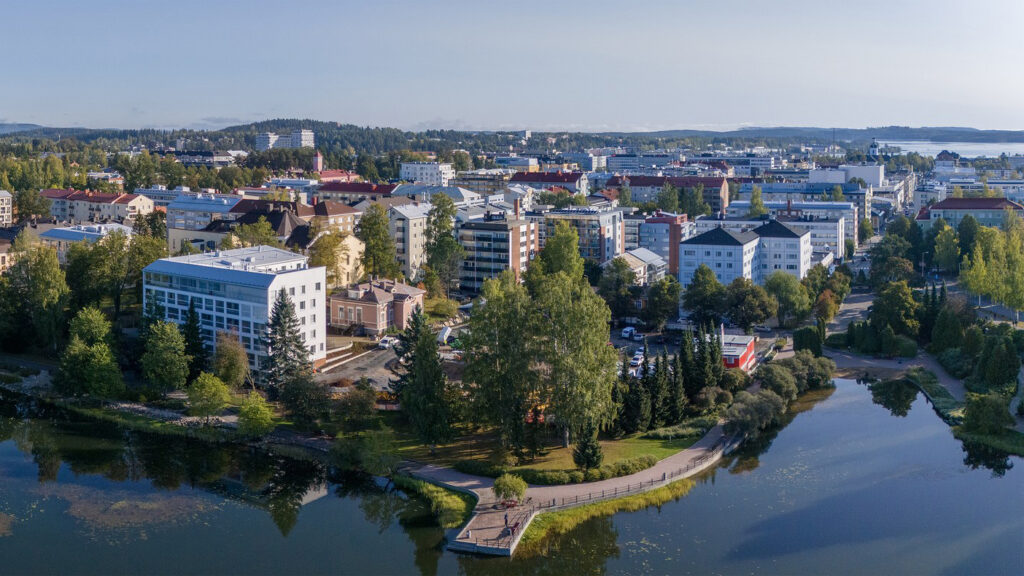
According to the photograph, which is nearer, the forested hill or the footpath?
the footpath

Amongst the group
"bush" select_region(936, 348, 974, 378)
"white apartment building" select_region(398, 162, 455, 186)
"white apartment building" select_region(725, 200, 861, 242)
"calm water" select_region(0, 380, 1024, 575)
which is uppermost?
"white apartment building" select_region(398, 162, 455, 186)

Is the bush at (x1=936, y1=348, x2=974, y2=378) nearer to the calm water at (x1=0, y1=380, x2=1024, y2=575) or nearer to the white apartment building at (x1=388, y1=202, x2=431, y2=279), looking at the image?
the calm water at (x1=0, y1=380, x2=1024, y2=575)

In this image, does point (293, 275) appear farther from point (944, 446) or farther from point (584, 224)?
point (584, 224)

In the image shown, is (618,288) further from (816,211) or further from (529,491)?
(816,211)

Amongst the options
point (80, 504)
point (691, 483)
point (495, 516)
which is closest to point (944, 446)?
point (691, 483)

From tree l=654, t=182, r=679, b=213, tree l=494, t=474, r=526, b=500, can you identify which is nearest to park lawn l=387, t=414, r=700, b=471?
Result: tree l=494, t=474, r=526, b=500

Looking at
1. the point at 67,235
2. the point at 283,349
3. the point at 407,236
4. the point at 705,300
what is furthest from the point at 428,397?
the point at 67,235
